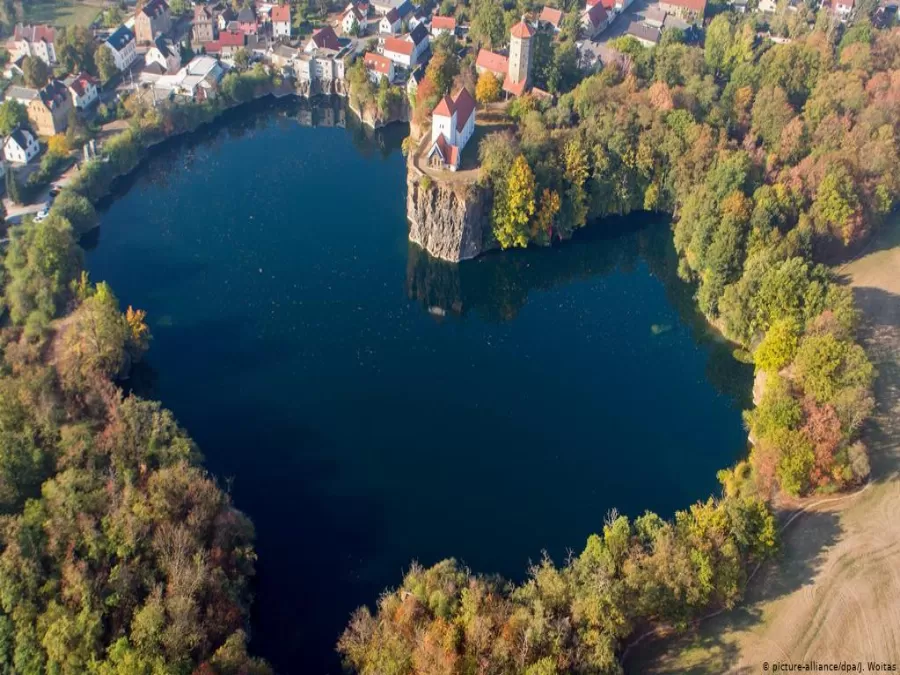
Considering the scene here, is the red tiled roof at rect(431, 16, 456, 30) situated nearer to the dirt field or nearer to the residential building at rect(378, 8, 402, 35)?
the residential building at rect(378, 8, 402, 35)

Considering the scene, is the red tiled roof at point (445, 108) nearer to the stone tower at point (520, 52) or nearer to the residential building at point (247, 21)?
the stone tower at point (520, 52)

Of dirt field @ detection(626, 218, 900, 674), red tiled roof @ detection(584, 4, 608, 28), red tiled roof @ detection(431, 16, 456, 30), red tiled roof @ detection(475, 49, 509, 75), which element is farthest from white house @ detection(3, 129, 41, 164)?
dirt field @ detection(626, 218, 900, 674)

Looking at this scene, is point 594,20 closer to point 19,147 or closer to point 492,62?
point 492,62

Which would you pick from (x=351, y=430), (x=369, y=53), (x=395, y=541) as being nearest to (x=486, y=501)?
(x=395, y=541)

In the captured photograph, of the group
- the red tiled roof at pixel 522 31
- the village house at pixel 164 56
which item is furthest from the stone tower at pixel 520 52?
the village house at pixel 164 56

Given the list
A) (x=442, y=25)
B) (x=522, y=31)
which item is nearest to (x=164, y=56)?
(x=442, y=25)

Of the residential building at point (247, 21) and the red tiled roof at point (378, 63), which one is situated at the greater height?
the residential building at point (247, 21)
